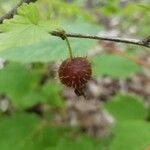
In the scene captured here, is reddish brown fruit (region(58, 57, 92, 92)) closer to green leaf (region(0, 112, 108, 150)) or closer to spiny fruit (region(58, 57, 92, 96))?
spiny fruit (region(58, 57, 92, 96))

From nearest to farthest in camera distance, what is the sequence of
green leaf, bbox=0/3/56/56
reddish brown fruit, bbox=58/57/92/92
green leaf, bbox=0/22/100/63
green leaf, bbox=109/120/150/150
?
green leaf, bbox=0/3/56/56
reddish brown fruit, bbox=58/57/92/92
green leaf, bbox=0/22/100/63
green leaf, bbox=109/120/150/150

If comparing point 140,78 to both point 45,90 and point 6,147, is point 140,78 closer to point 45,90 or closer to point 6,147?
point 45,90

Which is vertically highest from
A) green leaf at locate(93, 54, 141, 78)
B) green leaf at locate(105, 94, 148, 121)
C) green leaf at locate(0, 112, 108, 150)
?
green leaf at locate(93, 54, 141, 78)

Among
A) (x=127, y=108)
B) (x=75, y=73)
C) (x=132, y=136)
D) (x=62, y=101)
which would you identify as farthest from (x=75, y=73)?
(x=62, y=101)

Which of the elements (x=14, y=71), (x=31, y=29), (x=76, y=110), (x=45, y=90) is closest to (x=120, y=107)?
Answer: (x=45, y=90)

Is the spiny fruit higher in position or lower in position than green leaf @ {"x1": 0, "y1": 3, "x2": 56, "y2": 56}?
lower

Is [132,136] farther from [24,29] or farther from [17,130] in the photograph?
[24,29]

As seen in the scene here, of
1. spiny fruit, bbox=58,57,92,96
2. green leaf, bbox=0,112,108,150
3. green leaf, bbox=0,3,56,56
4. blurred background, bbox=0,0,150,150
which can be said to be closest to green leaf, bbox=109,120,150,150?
blurred background, bbox=0,0,150,150
